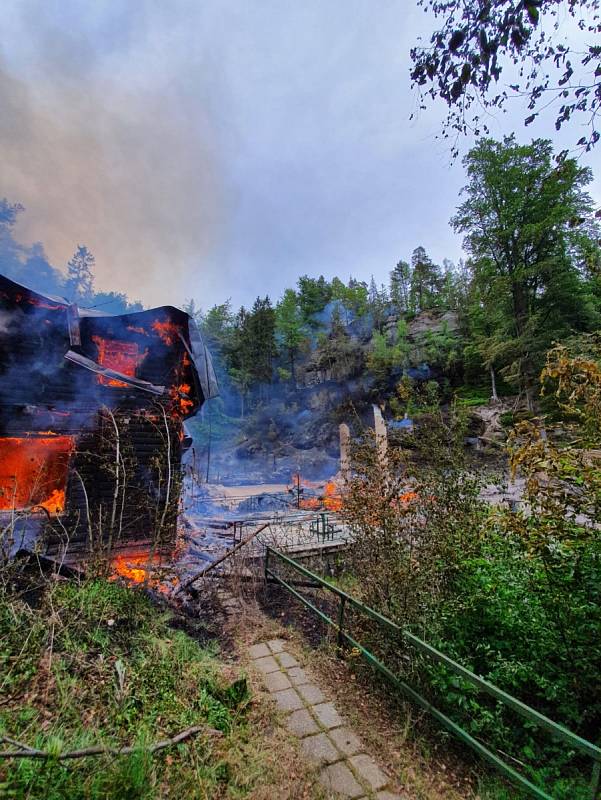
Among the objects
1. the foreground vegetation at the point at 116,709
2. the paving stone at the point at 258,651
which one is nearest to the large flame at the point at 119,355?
the foreground vegetation at the point at 116,709

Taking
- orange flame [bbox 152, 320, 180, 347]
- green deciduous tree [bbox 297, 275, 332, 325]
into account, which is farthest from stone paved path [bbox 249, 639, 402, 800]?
green deciduous tree [bbox 297, 275, 332, 325]

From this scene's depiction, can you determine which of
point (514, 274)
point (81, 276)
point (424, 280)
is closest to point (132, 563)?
point (81, 276)

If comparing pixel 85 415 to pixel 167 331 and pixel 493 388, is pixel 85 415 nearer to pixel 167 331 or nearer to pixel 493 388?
pixel 167 331

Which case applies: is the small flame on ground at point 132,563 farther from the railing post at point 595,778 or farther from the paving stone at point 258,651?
the railing post at point 595,778

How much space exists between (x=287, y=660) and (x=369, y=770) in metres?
1.74

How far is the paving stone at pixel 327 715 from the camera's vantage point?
329cm

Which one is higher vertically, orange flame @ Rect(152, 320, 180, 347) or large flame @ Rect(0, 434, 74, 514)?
orange flame @ Rect(152, 320, 180, 347)

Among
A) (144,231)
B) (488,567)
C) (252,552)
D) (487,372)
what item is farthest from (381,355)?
(488,567)

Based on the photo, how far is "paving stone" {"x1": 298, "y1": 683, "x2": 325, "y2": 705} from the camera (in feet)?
11.9

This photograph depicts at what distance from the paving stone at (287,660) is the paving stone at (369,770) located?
4.85 feet

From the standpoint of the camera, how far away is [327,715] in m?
3.40

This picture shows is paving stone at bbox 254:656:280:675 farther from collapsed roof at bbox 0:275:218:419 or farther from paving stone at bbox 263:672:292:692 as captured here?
collapsed roof at bbox 0:275:218:419

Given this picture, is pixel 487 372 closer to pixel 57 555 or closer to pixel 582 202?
pixel 582 202

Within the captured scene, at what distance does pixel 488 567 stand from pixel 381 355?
31462mm
